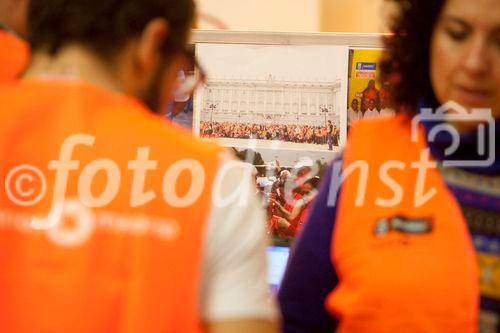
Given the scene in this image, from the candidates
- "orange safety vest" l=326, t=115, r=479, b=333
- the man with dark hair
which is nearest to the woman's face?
"orange safety vest" l=326, t=115, r=479, b=333

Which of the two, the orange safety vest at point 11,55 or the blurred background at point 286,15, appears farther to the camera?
the blurred background at point 286,15

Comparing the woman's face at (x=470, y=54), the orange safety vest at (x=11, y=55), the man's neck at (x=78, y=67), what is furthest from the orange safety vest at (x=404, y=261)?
the orange safety vest at (x=11, y=55)

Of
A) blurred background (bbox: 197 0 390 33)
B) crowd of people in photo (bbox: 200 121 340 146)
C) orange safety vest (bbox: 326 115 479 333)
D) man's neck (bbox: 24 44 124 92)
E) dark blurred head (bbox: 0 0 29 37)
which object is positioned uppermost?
blurred background (bbox: 197 0 390 33)

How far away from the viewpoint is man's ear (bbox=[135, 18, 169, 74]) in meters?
0.72

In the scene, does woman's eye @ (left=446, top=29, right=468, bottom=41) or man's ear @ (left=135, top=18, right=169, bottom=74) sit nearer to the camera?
man's ear @ (left=135, top=18, right=169, bottom=74)

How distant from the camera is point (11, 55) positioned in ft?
2.69

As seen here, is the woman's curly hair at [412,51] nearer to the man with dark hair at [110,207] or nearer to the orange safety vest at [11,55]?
the man with dark hair at [110,207]

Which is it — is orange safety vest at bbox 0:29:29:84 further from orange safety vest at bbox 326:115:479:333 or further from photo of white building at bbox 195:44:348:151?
photo of white building at bbox 195:44:348:151

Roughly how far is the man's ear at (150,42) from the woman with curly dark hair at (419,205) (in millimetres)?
349

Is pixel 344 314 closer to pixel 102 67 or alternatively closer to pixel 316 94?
pixel 102 67

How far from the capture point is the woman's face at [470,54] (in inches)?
32.2

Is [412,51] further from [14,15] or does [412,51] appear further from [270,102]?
[270,102]

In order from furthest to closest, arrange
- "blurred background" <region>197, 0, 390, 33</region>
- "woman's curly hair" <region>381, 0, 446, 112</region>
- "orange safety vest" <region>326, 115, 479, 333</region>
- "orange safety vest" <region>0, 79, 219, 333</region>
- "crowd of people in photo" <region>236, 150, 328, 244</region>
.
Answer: "blurred background" <region>197, 0, 390, 33</region> → "crowd of people in photo" <region>236, 150, 328, 244</region> → "woman's curly hair" <region>381, 0, 446, 112</region> → "orange safety vest" <region>326, 115, 479, 333</region> → "orange safety vest" <region>0, 79, 219, 333</region>

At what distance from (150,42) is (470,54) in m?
0.44
